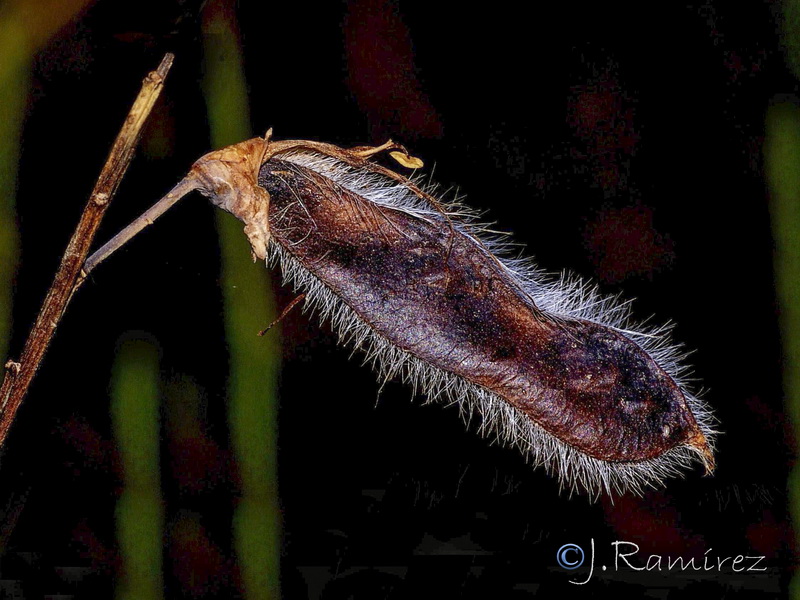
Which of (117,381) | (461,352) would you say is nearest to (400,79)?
(461,352)

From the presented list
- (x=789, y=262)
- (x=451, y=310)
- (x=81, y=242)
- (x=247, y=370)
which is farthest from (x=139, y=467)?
(x=789, y=262)

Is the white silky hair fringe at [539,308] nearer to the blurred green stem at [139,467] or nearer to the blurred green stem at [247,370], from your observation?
the blurred green stem at [247,370]

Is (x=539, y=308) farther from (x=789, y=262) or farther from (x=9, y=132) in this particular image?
(x=9, y=132)

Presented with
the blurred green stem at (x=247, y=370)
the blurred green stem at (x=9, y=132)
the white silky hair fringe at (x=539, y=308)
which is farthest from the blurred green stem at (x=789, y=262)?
the blurred green stem at (x=9, y=132)

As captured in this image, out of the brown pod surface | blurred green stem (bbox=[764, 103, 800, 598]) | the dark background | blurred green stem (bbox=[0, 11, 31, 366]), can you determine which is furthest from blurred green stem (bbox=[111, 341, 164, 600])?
blurred green stem (bbox=[764, 103, 800, 598])

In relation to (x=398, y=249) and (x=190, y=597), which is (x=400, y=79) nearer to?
(x=398, y=249)
